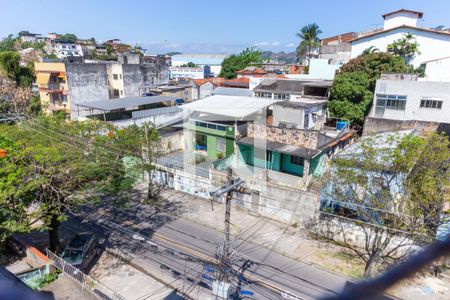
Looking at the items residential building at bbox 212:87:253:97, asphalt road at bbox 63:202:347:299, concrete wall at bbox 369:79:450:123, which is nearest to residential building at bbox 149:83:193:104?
residential building at bbox 212:87:253:97

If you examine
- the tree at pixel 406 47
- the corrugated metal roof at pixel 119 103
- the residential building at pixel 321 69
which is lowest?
the corrugated metal roof at pixel 119 103

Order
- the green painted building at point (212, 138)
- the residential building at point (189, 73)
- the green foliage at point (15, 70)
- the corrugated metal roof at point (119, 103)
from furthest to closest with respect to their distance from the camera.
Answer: the residential building at point (189, 73), the green foliage at point (15, 70), the corrugated metal roof at point (119, 103), the green painted building at point (212, 138)

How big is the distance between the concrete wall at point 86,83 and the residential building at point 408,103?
2670 centimetres

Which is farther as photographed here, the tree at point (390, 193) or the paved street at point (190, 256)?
the paved street at point (190, 256)

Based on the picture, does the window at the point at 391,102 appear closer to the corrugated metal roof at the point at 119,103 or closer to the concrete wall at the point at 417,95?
the concrete wall at the point at 417,95

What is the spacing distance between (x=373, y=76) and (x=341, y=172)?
1494cm

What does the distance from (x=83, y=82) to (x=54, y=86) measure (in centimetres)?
285

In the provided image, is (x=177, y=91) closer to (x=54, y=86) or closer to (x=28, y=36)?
(x=54, y=86)

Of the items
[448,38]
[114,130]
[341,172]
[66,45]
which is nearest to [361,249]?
[341,172]

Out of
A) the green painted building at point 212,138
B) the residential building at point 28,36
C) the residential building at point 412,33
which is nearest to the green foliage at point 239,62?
the residential building at point 412,33

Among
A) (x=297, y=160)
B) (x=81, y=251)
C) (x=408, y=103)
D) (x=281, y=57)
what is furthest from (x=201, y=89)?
(x=281, y=57)

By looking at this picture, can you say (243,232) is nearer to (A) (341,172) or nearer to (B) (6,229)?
(A) (341,172)

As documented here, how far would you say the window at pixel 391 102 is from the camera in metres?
21.8

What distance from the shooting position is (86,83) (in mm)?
31641
